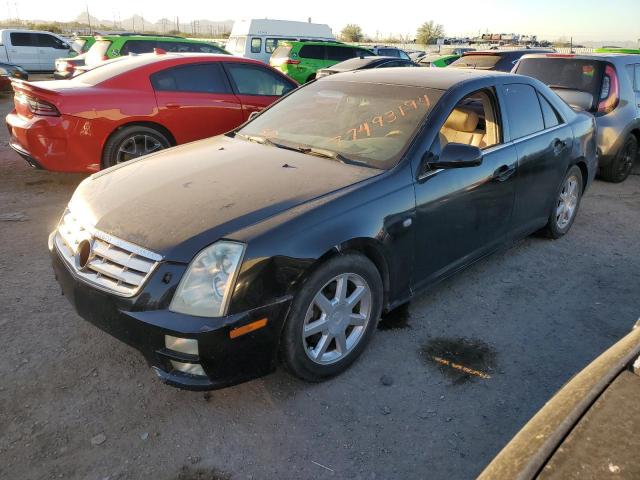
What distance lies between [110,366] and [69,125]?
11.0 feet

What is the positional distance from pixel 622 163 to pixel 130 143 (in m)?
6.31

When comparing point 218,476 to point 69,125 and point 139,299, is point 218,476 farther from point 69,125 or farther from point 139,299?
point 69,125

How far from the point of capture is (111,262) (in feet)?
8.34

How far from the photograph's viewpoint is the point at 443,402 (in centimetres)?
276

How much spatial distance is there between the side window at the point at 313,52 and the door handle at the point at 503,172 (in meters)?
13.6

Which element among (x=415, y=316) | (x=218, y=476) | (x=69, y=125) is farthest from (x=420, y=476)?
(x=69, y=125)

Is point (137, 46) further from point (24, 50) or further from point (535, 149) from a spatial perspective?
point (535, 149)

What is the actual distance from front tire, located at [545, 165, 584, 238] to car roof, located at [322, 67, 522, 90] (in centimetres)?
136

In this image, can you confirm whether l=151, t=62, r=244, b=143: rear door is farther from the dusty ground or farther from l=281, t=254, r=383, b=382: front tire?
l=281, t=254, r=383, b=382: front tire

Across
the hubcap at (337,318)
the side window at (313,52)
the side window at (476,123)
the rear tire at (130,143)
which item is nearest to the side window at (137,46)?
the side window at (313,52)

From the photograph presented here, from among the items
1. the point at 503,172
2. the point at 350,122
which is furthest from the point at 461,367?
the point at 350,122

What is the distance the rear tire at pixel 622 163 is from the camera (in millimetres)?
6922

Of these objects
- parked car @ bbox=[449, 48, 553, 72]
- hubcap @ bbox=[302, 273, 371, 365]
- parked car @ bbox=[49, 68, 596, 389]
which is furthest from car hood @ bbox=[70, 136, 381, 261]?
parked car @ bbox=[449, 48, 553, 72]

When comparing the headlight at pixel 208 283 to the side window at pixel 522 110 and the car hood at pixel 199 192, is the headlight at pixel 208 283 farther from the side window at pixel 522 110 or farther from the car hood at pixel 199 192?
the side window at pixel 522 110
